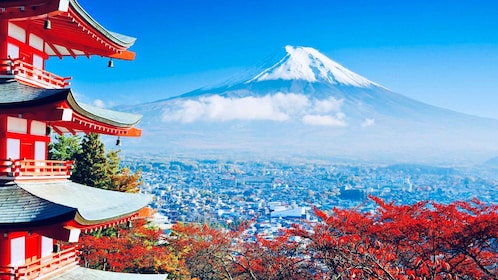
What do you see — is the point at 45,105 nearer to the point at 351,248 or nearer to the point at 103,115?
the point at 103,115

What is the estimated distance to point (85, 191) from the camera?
8469 mm

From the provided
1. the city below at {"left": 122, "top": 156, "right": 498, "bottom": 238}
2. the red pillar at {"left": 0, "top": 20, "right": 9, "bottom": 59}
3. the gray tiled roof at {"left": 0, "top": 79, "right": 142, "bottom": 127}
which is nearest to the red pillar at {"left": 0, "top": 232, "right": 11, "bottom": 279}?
the gray tiled roof at {"left": 0, "top": 79, "right": 142, "bottom": 127}

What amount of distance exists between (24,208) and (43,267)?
132 centimetres

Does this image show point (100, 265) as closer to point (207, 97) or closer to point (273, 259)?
point (273, 259)

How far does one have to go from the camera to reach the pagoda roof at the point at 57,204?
21.5ft

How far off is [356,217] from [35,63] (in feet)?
32.7

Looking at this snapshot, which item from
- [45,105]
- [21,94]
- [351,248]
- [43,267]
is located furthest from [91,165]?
[45,105]

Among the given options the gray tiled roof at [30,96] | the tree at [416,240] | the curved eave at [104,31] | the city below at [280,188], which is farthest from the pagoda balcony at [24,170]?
the city below at [280,188]

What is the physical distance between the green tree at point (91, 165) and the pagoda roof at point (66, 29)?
466 inches

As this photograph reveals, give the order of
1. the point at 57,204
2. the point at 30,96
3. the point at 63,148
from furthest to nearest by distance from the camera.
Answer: the point at 63,148 → the point at 30,96 → the point at 57,204

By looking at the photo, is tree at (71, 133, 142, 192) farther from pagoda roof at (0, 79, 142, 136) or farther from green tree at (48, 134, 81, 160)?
pagoda roof at (0, 79, 142, 136)

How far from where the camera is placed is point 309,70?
163750 mm

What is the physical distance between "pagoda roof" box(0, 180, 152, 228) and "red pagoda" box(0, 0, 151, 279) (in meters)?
0.01

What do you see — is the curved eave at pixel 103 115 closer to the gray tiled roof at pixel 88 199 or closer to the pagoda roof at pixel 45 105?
the pagoda roof at pixel 45 105
